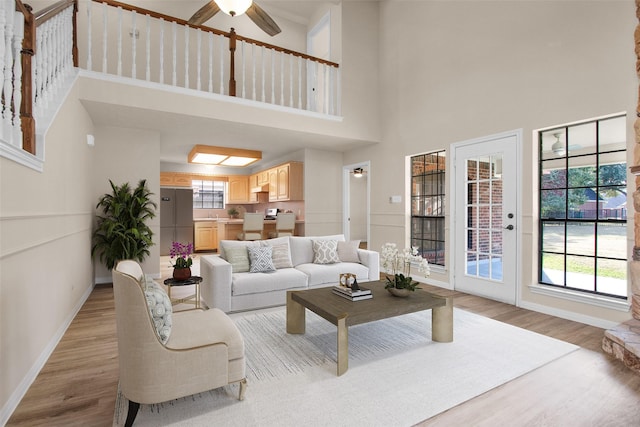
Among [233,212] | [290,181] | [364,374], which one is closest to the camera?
[364,374]

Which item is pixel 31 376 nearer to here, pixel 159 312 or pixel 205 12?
pixel 159 312

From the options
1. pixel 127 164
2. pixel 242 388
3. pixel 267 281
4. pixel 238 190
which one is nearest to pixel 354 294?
pixel 242 388

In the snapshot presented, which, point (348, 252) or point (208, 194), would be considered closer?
point (348, 252)

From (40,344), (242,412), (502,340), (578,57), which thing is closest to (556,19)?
(578,57)

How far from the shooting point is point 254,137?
19.5ft

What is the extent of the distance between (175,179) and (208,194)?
3.73 ft

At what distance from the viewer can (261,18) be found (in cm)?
383

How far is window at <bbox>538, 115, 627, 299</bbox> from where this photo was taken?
11.4ft

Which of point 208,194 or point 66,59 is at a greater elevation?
point 66,59

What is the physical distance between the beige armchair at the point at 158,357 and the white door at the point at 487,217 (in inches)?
142

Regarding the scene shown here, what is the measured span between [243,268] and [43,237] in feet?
6.51

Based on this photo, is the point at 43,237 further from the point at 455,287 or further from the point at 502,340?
the point at 455,287

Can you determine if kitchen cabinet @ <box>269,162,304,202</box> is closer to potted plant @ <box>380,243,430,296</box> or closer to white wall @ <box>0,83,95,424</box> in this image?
white wall @ <box>0,83,95,424</box>

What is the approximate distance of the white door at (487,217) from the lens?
13.6 feet
